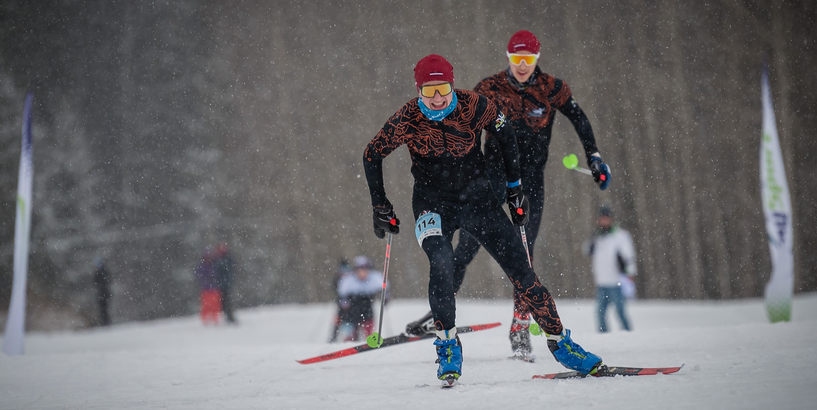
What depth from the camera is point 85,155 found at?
62.7 feet

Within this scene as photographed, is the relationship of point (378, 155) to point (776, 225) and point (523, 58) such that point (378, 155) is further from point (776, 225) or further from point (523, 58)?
point (776, 225)

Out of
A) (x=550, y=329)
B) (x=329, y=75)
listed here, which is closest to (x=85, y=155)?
(x=329, y=75)

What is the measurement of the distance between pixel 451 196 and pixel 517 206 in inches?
15.1

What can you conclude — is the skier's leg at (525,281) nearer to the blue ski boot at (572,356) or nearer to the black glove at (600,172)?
the blue ski boot at (572,356)

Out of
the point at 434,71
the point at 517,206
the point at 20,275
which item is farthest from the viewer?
the point at 20,275

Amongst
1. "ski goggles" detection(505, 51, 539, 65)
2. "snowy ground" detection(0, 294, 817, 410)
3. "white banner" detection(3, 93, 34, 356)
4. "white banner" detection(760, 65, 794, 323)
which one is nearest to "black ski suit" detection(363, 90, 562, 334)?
"snowy ground" detection(0, 294, 817, 410)

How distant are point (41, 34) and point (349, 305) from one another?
16.5 metres

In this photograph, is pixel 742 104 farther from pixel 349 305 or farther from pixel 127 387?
pixel 127 387

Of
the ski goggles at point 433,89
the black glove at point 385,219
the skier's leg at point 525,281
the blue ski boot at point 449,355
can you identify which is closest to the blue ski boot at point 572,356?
the skier's leg at point 525,281

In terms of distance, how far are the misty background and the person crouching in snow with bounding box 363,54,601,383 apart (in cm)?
1084

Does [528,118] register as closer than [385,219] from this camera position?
No

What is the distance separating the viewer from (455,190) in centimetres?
323

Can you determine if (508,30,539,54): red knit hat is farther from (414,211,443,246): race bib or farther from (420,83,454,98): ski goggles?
(414,211,443,246): race bib

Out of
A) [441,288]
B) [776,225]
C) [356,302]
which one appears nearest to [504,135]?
[441,288]
